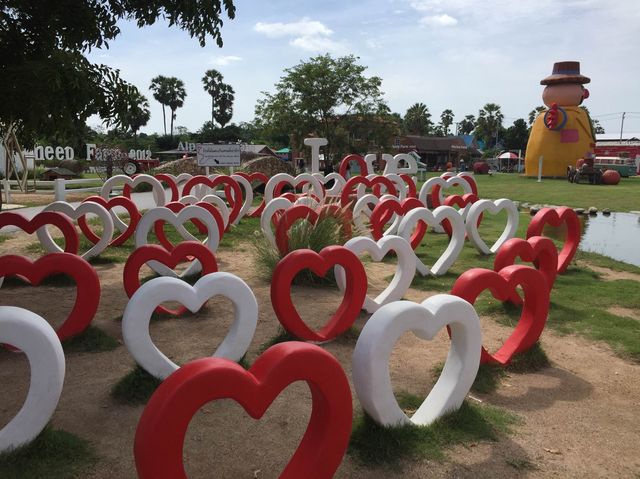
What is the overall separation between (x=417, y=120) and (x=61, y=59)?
7655 cm

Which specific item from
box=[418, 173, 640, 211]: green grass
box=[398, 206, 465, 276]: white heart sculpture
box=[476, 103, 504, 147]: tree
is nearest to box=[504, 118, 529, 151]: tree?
box=[476, 103, 504, 147]: tree

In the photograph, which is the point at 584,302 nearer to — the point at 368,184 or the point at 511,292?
the point at 511,292

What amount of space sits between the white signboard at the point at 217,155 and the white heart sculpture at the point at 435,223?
9001 mm

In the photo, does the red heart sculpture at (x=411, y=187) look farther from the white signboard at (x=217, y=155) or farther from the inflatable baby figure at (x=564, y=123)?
the inflatable baby figure at (x=564, y=123)

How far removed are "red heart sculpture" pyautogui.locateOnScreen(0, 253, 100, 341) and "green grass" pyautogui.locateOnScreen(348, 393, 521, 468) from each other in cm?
300

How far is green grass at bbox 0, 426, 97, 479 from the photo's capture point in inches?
123

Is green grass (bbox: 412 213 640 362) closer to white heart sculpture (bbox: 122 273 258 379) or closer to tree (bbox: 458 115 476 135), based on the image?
white heart sculpture (bbox: 122 273 258 379)

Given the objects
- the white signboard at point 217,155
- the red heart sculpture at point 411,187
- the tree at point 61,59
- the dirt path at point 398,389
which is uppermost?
the tree at point 61,59

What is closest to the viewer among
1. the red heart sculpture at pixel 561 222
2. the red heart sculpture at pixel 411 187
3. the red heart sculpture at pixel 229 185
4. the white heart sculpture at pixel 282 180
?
the red heart sculpture at pixel 561 222

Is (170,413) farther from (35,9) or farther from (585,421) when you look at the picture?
(35,9)

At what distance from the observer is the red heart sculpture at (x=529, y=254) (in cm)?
624

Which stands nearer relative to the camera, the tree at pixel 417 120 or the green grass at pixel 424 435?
the green grass at pixel 424 435

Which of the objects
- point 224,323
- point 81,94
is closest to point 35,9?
point 81,94

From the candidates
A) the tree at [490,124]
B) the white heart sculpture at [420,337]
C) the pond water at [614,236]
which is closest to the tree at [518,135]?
the tree at [490,124]
